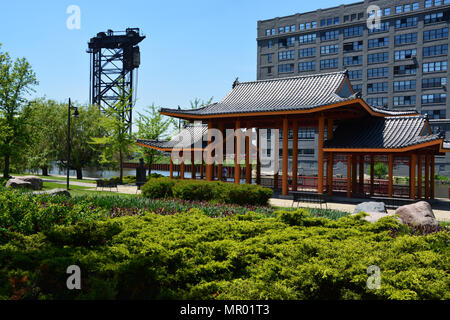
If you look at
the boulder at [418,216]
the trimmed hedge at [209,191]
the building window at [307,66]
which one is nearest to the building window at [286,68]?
the building window at [307,66]

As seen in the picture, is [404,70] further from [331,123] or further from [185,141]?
[185,141]

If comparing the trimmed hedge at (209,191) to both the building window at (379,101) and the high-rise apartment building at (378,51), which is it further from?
the building window at (379,101)

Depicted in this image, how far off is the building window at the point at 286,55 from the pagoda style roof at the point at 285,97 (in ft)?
157

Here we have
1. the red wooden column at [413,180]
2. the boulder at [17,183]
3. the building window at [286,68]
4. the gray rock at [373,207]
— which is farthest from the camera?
the building window at [286,68]

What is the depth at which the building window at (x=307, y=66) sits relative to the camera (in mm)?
69062

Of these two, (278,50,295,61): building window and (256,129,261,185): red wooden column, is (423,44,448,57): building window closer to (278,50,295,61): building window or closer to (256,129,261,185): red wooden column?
(278,50,295,61): building window

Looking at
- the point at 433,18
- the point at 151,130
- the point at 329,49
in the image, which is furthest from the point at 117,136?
the point at 433,18

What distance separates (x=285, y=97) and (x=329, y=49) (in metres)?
49.8

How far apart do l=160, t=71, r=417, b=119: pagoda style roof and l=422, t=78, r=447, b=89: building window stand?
129 ft

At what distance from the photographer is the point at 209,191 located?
56.7 feet
